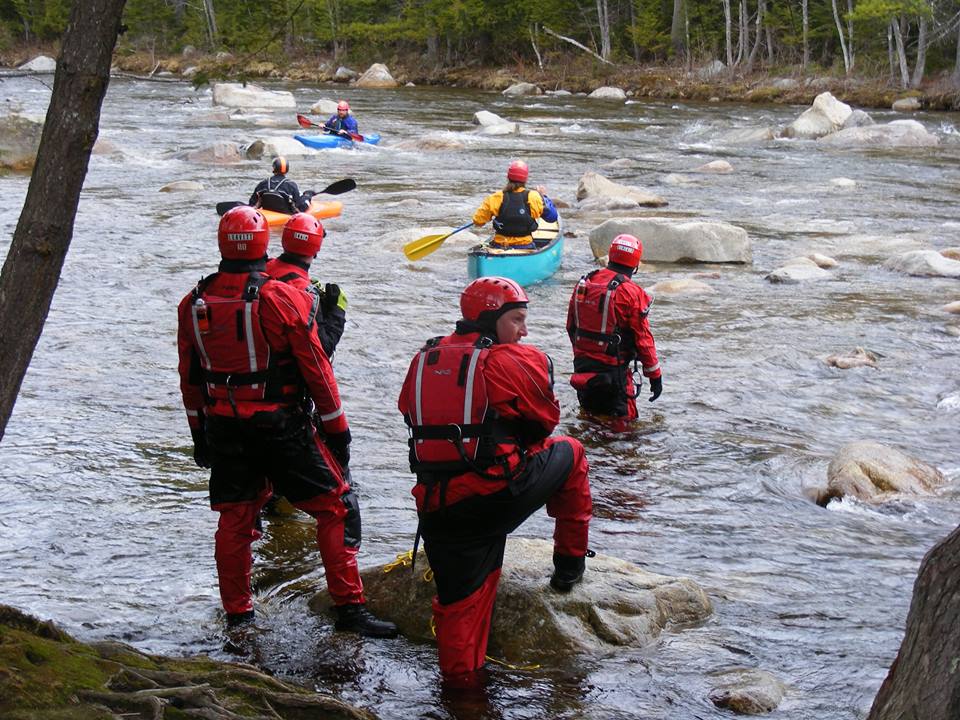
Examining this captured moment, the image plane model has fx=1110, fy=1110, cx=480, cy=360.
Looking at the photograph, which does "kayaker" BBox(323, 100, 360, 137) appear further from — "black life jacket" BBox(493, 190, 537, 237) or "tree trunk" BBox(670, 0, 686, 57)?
"tree trunk" BBox(670, 0, 686, 57)

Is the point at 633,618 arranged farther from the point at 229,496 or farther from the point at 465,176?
the point at 465,176

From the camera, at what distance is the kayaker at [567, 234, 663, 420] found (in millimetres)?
7469

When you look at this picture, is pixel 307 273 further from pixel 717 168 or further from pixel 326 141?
pixel 326 141

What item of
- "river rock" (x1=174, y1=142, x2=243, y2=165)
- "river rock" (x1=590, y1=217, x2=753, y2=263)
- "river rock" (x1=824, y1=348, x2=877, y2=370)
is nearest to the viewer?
"river rock" (x1=824, y1=348, x2=877, y2=370)

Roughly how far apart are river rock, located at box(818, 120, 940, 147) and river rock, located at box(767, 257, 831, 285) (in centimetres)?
1309

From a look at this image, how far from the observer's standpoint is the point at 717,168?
853 inches

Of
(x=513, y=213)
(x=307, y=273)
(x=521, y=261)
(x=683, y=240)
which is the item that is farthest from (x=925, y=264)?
(x=307, y=273)

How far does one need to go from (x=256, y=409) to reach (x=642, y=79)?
38.8m

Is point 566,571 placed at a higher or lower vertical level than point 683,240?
lower

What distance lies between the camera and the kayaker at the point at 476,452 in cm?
411

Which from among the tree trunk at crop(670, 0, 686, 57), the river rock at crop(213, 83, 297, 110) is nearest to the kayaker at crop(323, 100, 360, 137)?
the river rock at crop(213, 83, 297, 110)

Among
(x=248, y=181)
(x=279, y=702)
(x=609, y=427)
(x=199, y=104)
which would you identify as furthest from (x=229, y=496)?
(x=199, y=104)

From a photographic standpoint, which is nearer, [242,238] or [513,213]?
[242,238]

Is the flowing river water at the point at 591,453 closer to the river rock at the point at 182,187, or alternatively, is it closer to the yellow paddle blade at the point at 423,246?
the river rock at the point at 182,187
